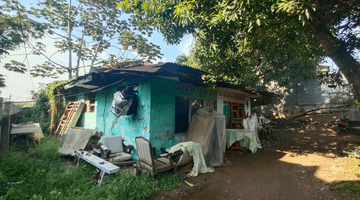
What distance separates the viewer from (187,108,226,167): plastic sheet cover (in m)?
5.22

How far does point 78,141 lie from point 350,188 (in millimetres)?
7312

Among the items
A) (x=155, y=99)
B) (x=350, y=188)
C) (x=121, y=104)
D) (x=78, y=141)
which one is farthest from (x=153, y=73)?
(x=350, y=188)

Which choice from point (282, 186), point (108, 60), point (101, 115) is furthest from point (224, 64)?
point (108, 60)

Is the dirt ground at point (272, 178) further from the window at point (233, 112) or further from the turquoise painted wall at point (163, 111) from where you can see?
the window at point (233, 112)

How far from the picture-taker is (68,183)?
142 inches

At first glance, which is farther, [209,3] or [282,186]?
[209,3]

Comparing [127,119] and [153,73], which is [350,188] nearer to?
[153,73]

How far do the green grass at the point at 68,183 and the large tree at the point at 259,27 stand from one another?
389 centimetres

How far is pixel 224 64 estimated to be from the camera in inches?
212

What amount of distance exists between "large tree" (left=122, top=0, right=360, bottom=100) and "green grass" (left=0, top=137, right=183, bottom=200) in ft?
12.8

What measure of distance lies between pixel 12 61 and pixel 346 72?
17.8 meters

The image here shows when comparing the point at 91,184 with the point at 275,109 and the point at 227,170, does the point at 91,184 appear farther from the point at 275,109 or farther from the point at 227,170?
the point at 275,109

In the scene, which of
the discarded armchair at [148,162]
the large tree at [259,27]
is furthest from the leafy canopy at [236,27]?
the discarded armchair at [148,162]

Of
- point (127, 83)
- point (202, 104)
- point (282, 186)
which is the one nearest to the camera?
point (282, 186)
